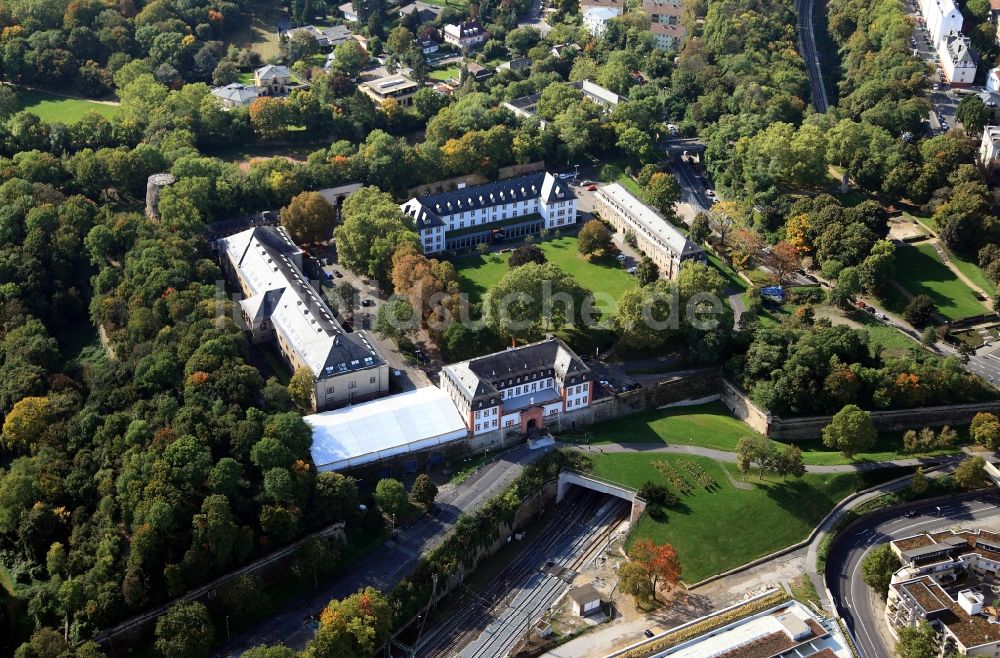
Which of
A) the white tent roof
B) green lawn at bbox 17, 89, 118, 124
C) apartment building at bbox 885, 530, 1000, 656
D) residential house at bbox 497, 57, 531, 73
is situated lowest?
apartment building at bbox 885, 530, 1000, 656

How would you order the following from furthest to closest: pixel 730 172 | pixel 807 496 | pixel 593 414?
pixel 730 172 → pixel 593 414 → pixel 807 496

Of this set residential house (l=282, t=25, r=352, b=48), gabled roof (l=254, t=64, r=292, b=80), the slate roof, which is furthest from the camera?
residential house (l=282, t=25, r=352, b=48)

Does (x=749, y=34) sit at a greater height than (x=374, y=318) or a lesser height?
greater

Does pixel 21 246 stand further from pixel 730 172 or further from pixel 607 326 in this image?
pixel 730 172

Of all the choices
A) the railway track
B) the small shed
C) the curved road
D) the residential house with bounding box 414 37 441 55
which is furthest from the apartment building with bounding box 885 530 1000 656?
the residential house with bounding box 414 37 441 55

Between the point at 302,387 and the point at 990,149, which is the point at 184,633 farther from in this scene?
the point at 990,149

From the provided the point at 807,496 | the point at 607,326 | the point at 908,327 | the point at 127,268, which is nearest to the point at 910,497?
the point at 807,496

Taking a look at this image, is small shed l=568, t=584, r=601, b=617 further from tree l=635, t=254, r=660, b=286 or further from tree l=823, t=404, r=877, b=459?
tree l=635, t=254, r=660, b=286

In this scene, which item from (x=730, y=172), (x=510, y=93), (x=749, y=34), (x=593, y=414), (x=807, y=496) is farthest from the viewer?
(x=749, y=34)

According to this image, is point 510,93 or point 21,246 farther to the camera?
point 510,93
